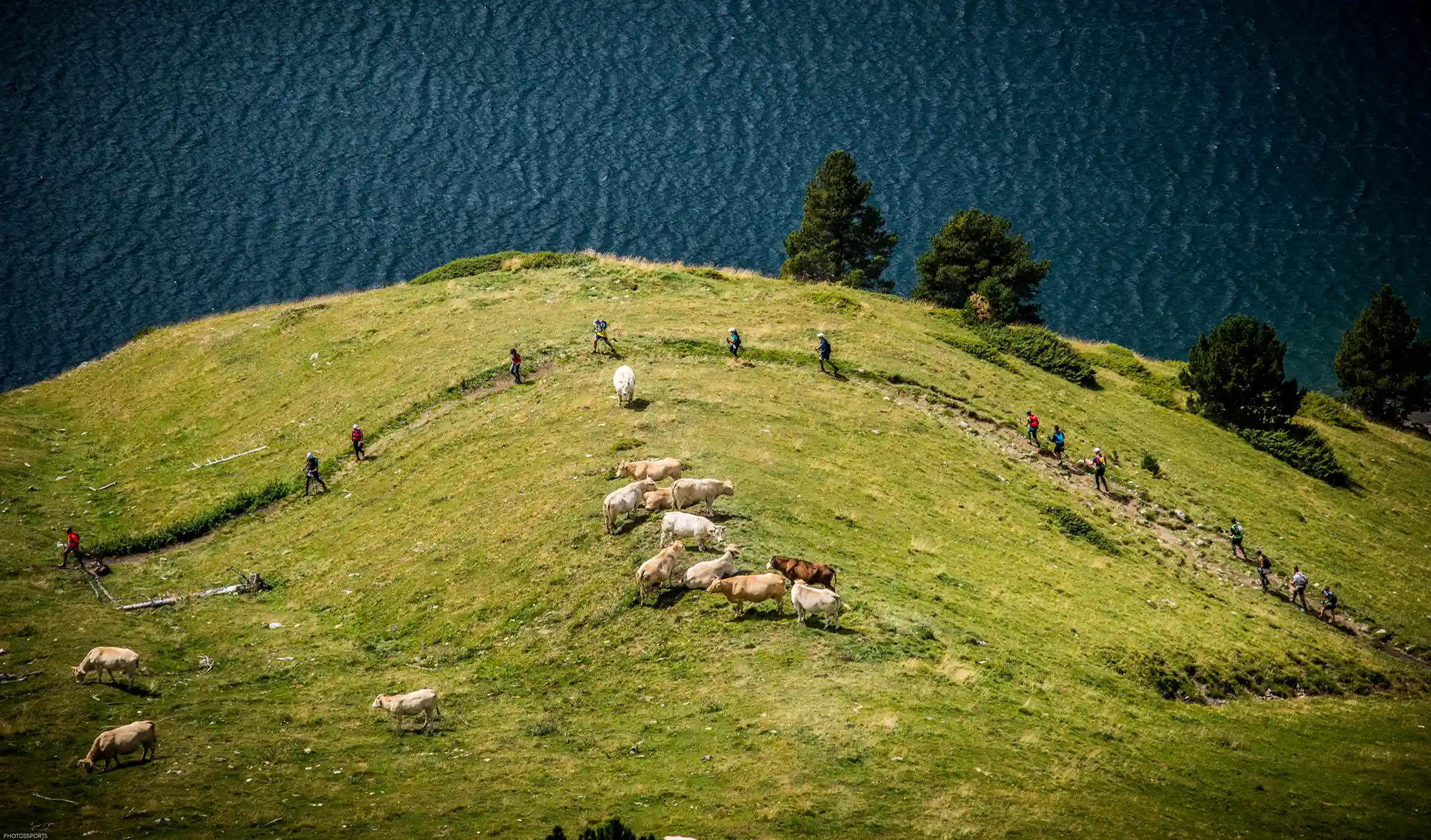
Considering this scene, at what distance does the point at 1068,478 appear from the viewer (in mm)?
56688

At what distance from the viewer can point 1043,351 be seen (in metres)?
75.8

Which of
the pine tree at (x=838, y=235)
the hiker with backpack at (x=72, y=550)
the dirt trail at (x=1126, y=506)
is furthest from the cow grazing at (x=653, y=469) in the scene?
the pine tree at (x=838, y=235)

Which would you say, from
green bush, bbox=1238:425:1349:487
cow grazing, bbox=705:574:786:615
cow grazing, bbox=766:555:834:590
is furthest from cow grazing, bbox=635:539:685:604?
green bush, bbox=1238:425:1349:487

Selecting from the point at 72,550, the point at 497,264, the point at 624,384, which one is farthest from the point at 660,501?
the point at 497,264

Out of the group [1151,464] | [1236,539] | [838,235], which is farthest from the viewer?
[838,235]

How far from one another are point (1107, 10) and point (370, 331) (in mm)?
144512

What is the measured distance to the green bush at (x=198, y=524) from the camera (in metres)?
47.6

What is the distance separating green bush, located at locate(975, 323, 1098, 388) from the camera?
2933 inches

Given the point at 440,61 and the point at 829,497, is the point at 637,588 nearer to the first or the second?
the point at 829,497

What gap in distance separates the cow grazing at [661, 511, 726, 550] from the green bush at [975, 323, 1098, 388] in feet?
155

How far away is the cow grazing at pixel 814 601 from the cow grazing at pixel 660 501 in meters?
7.72

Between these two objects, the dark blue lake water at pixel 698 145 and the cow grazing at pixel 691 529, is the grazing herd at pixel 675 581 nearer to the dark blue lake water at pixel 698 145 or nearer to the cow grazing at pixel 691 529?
the cow grazing at pixel 691 529

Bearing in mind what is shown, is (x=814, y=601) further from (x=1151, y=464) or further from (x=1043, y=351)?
(x=1043, y=351)

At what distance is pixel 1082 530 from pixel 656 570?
26341mm
